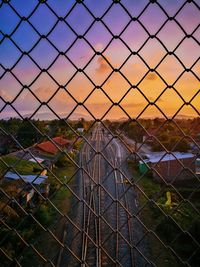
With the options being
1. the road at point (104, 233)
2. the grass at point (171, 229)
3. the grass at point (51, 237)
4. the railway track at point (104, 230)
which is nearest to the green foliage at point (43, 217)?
the grass at point (51, 237)

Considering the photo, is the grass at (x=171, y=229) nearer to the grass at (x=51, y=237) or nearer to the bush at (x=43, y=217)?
the grass at (x=51, y=237)

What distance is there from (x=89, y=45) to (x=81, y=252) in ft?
33.6

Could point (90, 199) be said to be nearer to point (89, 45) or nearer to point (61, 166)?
point (61, 166)

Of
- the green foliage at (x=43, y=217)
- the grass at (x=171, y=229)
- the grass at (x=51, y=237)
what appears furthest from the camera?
the green foliage at (x=43, y=217)

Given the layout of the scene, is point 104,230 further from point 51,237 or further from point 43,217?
point 43,217

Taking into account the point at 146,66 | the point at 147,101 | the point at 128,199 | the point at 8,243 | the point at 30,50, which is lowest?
the point at 8,243

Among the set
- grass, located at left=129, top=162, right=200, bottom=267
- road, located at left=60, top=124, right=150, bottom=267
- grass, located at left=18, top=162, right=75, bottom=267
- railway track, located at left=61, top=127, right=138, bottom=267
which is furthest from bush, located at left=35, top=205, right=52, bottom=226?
grass, located at left=129, top=162, right=200, bottom=267

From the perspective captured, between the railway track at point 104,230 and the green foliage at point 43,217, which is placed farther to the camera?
the green foliage at point 43,217

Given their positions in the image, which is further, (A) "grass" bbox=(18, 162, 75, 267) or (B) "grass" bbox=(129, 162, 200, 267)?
(A) "grass" bbox=(18, 162, 75, 267)

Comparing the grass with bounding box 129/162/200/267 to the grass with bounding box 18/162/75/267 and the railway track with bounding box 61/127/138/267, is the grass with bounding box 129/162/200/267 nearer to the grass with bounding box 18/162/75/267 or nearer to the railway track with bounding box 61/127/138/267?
the railway track with bounding box 61/127/138/267

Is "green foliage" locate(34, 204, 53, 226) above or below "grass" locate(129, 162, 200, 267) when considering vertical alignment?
below

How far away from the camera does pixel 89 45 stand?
2.36 metres

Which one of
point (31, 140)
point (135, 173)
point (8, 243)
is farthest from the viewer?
point (31, 140)

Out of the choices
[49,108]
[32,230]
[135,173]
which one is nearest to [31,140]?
[135,173]
